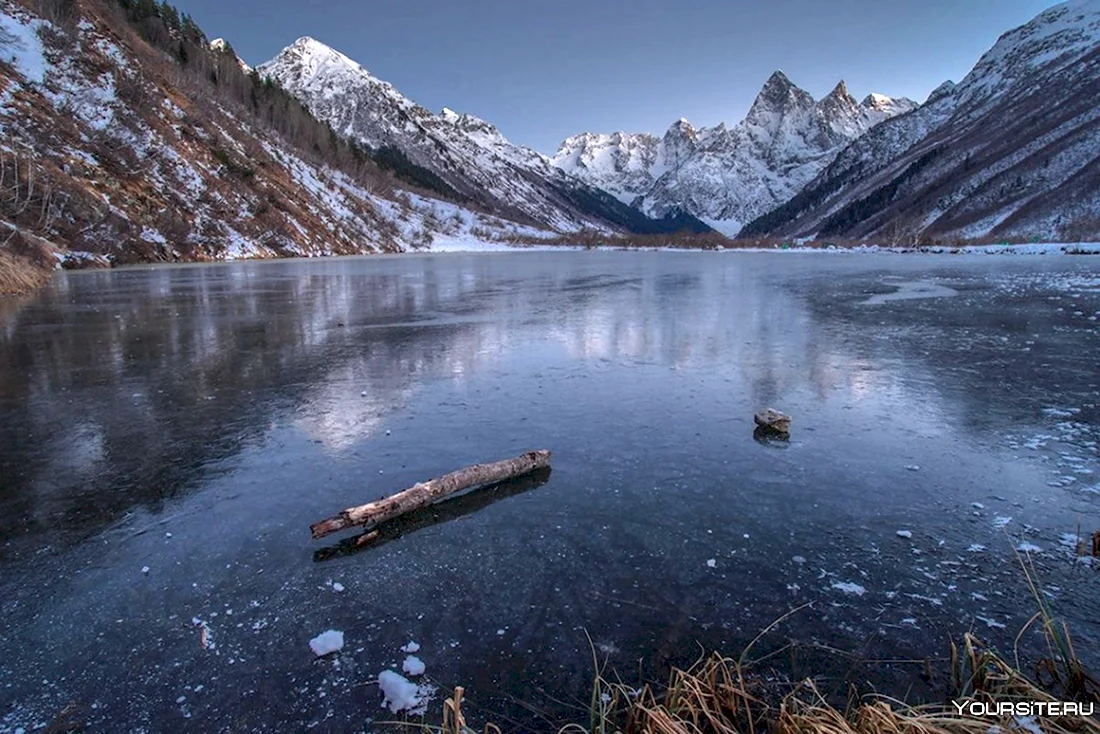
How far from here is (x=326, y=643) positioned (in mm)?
3973

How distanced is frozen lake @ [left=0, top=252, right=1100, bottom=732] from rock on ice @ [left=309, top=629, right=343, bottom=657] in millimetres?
61

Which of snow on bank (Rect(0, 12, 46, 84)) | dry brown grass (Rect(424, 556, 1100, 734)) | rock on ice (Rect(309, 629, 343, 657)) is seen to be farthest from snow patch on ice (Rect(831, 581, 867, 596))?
snow on bank (Rect(0, 12, 46, 84))

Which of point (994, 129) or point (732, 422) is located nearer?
point (732, 422)

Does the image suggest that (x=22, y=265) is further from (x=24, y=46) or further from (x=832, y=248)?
(x=832, y=248)

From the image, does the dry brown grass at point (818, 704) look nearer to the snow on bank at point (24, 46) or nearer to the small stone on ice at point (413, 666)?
the small stone on ice at point (413, 666)

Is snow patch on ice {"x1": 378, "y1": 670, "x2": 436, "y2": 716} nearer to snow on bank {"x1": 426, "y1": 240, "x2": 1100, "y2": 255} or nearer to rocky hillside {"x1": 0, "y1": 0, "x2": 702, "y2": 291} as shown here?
rocky hillside {"x1": 0, "y1": 0, "x2": 702, "y2": 291}

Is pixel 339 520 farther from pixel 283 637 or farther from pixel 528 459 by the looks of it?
pixel 528 459

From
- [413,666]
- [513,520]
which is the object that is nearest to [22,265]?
[513,520]

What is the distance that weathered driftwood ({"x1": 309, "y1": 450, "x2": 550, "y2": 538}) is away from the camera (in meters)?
5.29

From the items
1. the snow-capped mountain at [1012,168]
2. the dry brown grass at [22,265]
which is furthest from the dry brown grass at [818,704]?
the snow-capped mountain at [1012,168]

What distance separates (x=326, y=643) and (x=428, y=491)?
6.92ft

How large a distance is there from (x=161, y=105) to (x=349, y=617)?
263 ft

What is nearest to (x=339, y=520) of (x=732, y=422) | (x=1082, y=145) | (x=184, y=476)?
(x=184, y=476)

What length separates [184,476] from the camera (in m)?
6.75
